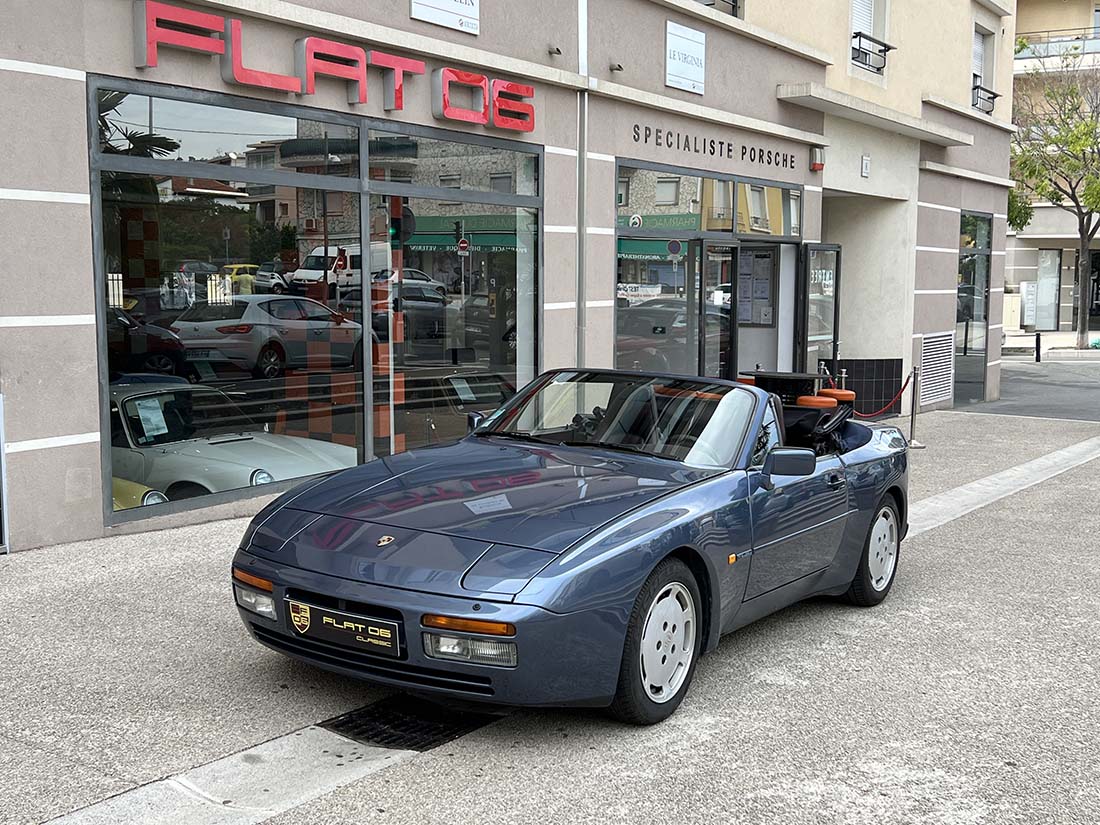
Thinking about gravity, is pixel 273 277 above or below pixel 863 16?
below

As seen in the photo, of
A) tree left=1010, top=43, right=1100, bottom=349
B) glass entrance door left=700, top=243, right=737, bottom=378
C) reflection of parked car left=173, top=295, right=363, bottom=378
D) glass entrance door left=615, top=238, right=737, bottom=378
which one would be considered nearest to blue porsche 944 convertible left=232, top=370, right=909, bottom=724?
reflection of parked car left=173, top=295, right=363, bottom=378

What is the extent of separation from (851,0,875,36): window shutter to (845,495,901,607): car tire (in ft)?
37.4

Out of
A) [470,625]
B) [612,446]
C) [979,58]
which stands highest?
[979,58]

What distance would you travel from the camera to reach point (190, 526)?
26.1ft

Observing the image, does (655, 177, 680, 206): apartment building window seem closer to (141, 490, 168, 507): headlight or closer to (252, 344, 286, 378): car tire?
(252, 344, 286, 378): car tire

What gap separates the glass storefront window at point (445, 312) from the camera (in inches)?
387

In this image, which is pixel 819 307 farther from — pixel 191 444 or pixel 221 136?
pixel 191 444

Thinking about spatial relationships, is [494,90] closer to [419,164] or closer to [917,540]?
[419,164]

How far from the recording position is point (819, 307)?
631 inches

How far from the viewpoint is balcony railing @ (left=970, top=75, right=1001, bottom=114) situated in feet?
66.9

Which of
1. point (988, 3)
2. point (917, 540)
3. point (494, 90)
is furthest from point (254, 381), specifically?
point (988, 3)

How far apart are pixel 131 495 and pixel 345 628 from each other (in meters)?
4.03

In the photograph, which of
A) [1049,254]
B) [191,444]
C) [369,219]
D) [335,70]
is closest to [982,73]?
[369,219]

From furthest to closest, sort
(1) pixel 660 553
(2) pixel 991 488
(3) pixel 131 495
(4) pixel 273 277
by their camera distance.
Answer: (2) pixel 991 488, (4) pixel 273 277, (3) pixel 131 495, (1) pixel 660 553
